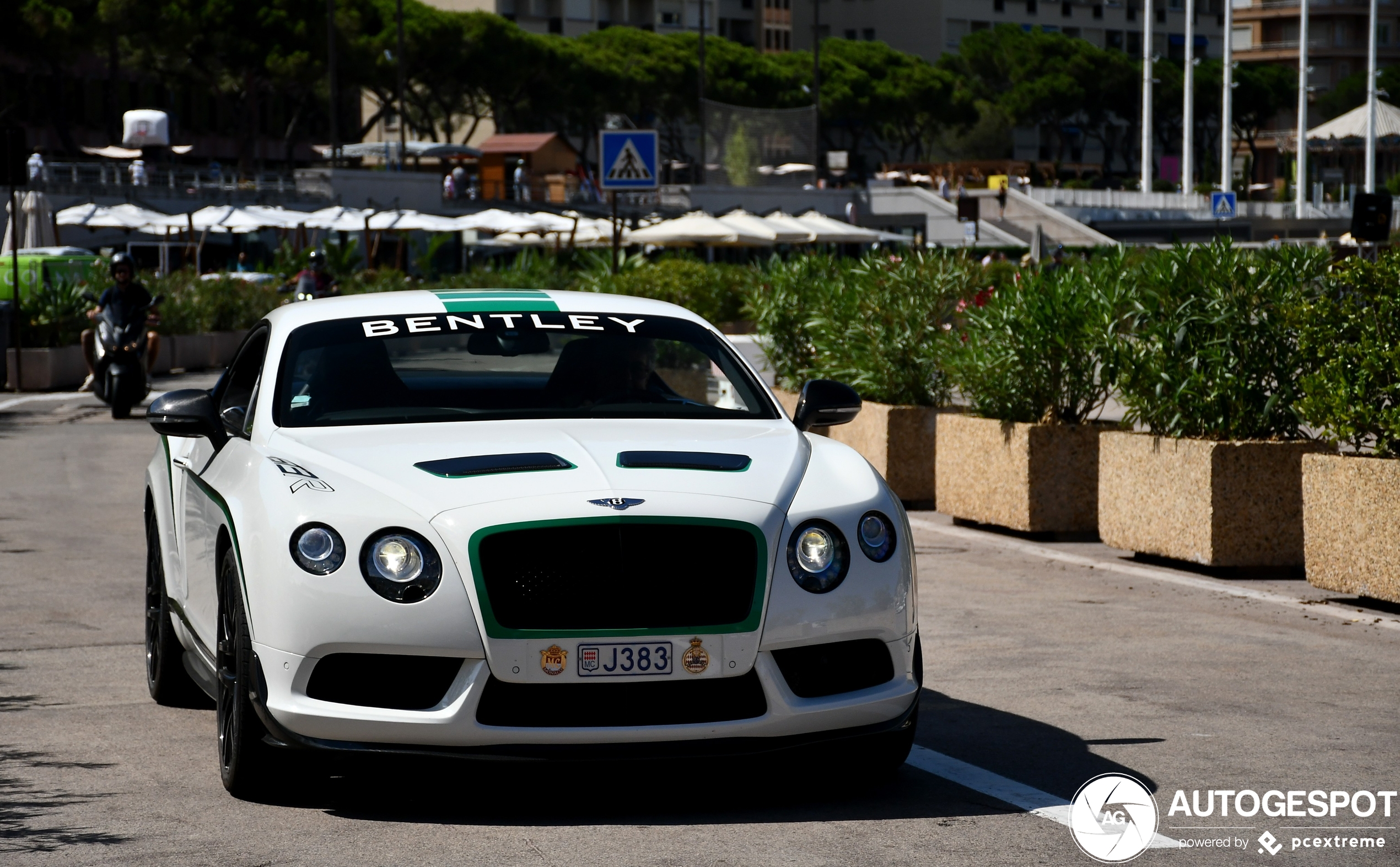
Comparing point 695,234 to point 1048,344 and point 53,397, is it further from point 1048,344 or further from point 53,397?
point 1048,344

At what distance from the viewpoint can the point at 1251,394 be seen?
34.1ft

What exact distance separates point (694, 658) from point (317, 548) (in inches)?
39.8

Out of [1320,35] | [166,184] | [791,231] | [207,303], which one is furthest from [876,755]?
[1320,35]

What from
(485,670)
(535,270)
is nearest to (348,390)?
(485,670)

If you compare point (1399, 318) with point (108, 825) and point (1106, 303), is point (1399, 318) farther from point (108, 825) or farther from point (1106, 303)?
point (108, 825)

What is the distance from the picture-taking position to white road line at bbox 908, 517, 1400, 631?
9.20m

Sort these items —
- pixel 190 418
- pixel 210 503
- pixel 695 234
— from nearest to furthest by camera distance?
1. pixel 210 503
2. pixel 190 418
3. pixel 695 234

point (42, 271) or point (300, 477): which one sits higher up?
point (300, 477)

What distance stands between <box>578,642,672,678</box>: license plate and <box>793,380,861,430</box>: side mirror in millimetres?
1446

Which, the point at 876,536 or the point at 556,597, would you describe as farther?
the point at 876,536

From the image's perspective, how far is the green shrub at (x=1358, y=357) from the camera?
905 cm

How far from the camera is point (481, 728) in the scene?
5211 mm

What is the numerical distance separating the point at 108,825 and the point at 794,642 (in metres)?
1.87

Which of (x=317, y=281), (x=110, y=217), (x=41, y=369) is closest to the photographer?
(x=41, y=369)
